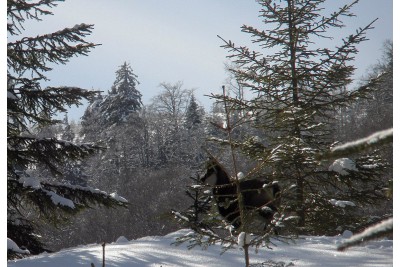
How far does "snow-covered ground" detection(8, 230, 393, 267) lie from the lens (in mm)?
4113

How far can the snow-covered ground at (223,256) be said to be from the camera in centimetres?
411

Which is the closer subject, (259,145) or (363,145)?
(363,145)

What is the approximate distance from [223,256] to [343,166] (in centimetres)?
454

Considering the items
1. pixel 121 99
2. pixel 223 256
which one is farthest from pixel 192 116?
pixel 223 256

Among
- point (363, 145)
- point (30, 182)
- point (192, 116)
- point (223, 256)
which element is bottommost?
point (223, 256)

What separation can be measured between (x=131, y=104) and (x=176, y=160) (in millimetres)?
8056

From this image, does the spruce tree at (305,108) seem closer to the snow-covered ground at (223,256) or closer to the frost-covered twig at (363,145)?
the snow-covered ground at (223,256)

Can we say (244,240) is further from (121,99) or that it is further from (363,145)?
(121,99)

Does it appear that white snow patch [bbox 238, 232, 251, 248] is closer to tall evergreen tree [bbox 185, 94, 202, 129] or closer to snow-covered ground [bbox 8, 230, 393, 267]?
snow-covered ground [bbox 8, 230, 393, 267]

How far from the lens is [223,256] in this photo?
15.1 feet

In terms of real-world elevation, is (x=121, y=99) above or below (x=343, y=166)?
above

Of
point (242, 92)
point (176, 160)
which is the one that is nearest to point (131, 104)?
point (176, 160)

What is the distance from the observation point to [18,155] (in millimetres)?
7309

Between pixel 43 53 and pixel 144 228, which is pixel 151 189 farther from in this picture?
pixel 43 53
